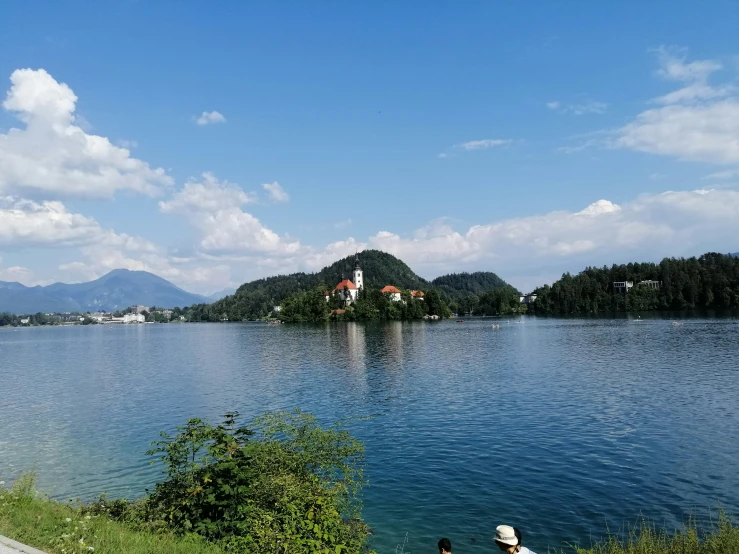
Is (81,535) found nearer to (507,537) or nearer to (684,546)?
(507,537)

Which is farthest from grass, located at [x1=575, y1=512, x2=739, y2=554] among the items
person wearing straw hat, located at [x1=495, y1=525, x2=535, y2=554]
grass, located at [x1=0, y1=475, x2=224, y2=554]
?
grass, located at [x1=0, y1=475, x2=224, y2=554]

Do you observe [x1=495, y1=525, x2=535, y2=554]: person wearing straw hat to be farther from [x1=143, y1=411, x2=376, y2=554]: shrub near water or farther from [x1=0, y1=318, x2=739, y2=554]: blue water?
[x1=0, y1=318, x2=739, y2=554]: blue water

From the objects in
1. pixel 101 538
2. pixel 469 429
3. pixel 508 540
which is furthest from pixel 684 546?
pixel 469 429

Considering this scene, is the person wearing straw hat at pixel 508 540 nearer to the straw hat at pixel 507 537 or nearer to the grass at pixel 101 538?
the straw hat at pixel 507 537

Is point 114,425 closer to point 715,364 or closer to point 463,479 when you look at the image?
point 463,479

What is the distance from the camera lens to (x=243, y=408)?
42.4 metres

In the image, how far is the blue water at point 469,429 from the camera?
2105 centimetres

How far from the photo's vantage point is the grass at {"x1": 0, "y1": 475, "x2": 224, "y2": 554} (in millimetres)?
11805

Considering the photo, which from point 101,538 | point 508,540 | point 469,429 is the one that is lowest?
point 469,429

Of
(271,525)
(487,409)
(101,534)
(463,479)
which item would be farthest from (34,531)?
(487,409)

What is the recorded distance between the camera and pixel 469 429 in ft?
111

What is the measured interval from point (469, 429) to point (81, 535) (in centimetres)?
2598

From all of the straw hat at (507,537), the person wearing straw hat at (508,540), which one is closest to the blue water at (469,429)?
the person wearing straw hat at (508,540)

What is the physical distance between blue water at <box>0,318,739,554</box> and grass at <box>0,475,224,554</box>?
8816 millimetres
